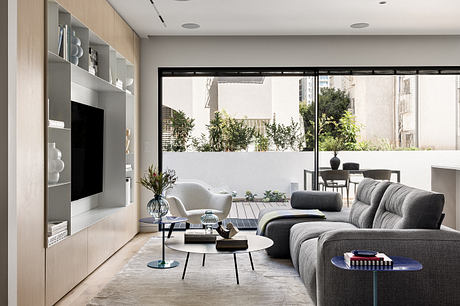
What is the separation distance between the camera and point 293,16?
549cm

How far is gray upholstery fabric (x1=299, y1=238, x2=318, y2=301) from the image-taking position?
3.28 m

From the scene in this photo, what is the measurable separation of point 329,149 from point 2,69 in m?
4.96

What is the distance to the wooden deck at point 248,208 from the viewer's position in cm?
649

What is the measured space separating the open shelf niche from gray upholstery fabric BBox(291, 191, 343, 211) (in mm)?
2133

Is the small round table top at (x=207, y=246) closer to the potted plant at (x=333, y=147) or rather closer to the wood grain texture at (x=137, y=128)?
the wood grain texture at (x=137, y=128)

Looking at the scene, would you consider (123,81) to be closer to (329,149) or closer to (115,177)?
(115,177)

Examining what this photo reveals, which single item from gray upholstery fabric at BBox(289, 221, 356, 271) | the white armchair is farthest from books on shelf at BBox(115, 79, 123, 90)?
gray upholstery fabric at BBox(289, 221, 356, 271)

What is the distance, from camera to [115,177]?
214 inches

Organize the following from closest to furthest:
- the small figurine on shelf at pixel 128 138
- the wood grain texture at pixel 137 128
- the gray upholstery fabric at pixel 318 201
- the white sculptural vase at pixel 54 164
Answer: the white sculptural vase at pixel 54 164
the gray upholstery fabric at pixel 318 201
the small figurine on shelf at pixel 128 138
the wood grain texture at pixel 137 128

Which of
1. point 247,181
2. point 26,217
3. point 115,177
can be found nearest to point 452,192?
point 247,181

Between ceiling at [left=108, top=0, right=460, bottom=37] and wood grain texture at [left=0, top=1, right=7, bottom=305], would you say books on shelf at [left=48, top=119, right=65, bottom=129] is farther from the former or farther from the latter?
ceiling at [left=108, top=0, right=460, bottom=37]

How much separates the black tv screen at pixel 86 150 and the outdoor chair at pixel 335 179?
319cm

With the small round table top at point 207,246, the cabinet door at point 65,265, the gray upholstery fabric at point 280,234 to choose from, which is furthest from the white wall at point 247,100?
the cabinet door at point 65,265

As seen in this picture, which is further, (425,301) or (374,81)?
(374,81)
